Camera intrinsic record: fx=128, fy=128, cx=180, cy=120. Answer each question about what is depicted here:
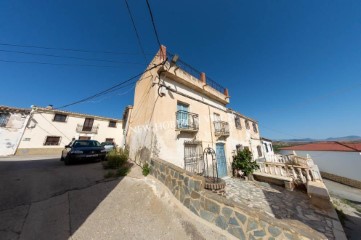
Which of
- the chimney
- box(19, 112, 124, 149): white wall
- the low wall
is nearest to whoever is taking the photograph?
the chimney

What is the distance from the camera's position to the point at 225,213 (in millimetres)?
2867

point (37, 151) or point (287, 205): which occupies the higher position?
point (37, 151)

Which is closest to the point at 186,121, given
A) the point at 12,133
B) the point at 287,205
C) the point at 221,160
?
the point at 221,160

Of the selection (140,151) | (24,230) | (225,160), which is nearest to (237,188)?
(225,160)

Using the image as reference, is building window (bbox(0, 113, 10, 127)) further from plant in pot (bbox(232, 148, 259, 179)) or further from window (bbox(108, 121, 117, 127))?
plant in pot (bbox(232, 148, 259, 179))

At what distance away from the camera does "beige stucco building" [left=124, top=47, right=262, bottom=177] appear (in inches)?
274

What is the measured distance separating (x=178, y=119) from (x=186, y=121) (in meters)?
0.63

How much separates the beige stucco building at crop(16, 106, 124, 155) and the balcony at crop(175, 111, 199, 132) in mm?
8159

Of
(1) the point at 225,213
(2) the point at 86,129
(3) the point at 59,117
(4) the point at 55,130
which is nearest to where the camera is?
(1) the point at 225,213

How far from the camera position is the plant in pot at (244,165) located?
9516mm

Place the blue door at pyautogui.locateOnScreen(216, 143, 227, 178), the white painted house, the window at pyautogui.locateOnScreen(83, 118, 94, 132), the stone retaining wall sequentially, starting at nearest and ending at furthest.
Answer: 1. the blue door at pyautogui.locateOnScreen(216, 143, 227, 178)
2. the stone retaining wall
3. the white painted house
4. the window at pyautogui.locateOnScreen(83, 118, 94, 132)

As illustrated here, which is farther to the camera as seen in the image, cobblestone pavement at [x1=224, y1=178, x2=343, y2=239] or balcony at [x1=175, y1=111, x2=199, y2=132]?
balcony at [x1=175, y1=111, x2=199, y2=132]

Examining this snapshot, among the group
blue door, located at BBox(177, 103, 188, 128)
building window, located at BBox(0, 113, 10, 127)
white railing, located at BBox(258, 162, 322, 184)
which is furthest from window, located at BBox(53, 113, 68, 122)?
white railing, located at BBox(258, 162, 322, 184)

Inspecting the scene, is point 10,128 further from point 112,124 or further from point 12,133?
point 112,124
